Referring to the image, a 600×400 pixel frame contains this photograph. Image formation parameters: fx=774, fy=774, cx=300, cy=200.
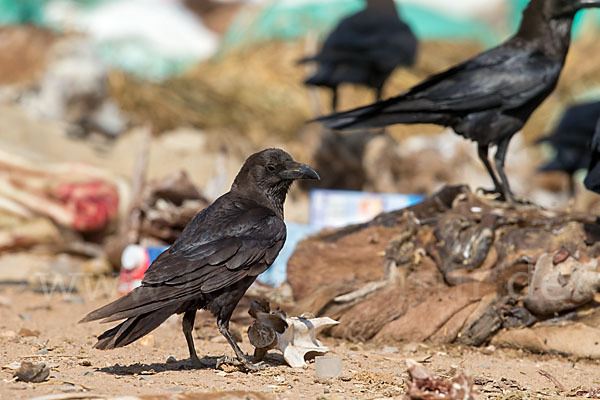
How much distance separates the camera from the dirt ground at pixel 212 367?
8.85ft

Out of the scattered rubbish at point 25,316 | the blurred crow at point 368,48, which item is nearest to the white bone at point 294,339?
the scattered rubbish at point 25,316

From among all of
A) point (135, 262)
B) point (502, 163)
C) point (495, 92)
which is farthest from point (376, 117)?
point (135, 262)

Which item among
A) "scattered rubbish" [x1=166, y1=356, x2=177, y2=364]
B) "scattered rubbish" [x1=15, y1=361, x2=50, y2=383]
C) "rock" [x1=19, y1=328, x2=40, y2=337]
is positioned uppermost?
"scattered rubbish" [x1=15, y1=361, x2=50, y2=383]

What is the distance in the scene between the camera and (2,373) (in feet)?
9.10

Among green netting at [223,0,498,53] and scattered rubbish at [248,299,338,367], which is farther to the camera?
green netting at [223,0,498,53]

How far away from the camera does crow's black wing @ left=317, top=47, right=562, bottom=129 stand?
15.2 ft

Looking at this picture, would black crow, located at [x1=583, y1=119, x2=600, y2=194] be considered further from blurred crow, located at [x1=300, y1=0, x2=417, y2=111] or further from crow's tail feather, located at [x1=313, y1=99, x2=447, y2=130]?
blurred crow, located at [x1=300, y1=0, x2=417, y2=111]

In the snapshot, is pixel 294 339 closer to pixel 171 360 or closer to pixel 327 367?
pixel 327 367

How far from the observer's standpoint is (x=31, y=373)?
8.55 ft

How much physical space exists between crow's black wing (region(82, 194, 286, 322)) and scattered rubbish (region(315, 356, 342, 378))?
0.43m

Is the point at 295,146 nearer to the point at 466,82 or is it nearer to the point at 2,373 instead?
the point at 466,82

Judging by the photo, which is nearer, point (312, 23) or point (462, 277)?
point (462, 277)

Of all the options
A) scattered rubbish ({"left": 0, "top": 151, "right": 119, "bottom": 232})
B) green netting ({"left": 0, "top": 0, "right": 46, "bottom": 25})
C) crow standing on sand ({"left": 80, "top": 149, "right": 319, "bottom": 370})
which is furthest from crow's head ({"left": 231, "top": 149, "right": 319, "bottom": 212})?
green netting ({"left": 0, "top": 0, "right": 46, "bottom": 25})

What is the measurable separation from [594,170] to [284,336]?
6.74 feet
